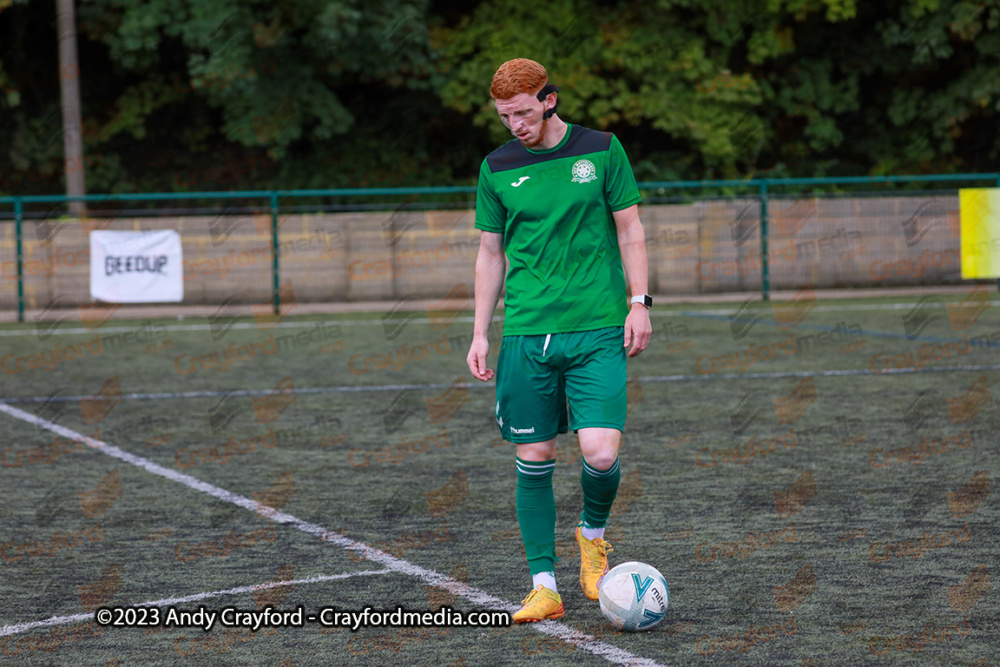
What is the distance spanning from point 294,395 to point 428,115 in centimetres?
2067

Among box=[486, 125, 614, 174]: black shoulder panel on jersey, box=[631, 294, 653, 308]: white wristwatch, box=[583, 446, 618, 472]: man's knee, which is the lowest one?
box=[583, 446, 618, 472]: man's knee

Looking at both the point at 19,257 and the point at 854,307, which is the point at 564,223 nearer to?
the point at 854,307

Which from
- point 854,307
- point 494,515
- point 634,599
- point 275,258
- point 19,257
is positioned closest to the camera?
point 634,599

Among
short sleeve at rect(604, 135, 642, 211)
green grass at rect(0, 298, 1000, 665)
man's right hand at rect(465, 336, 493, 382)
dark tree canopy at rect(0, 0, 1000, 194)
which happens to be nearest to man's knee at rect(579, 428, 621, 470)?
man's right hand at rect(465, 336, 493, 382)

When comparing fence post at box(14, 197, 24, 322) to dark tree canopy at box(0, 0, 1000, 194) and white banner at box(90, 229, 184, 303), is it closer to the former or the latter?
white banner at box(90, 229, 184, 303)

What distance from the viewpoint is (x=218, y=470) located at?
8367 mm

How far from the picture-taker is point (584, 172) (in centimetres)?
495

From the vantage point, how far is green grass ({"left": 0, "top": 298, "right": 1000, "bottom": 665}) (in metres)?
4.75

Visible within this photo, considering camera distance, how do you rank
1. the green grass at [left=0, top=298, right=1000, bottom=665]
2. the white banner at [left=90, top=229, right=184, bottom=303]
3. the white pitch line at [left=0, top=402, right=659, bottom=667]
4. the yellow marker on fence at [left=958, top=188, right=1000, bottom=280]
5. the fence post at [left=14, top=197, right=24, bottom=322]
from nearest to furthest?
1. the white pitch line at [left=0, top=402, right=659, bottom=667]
2. the green grass at [left=0, top=298, right=1000, bottom=665]
3. the white banner at [left=90, top=229, right=184, bottom=303]
4. the fence post at [left=14, top=197, right=24, bottom=322]
5. the yellow marker on fence at [left=958, top=188, right=1000, bottom=280]

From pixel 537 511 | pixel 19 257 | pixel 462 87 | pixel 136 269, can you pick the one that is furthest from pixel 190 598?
pixel 462 87

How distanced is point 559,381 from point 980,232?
60.2 feet

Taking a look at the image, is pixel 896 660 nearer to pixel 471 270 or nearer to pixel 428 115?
pixel 471 270

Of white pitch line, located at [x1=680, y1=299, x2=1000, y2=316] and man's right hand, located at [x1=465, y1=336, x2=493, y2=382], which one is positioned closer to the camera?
man's right hand, located at [x1=465, y1=336, x2=493, y2=382]

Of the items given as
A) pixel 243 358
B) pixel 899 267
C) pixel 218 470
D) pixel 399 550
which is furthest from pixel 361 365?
pixel 899 267
